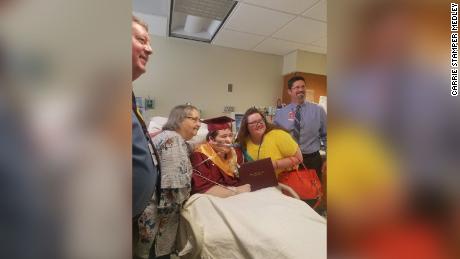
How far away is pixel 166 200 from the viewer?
118 cm

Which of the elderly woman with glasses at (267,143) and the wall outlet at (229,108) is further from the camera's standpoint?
the wall outlet at (229,108)

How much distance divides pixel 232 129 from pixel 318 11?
1.25 metres

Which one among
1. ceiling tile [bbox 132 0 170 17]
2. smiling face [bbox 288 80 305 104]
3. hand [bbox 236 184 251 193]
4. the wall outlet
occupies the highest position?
ceiling tile [bbox 132 0 170 17]

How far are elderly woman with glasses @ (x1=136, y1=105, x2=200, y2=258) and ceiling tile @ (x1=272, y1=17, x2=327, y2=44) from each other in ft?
5.80

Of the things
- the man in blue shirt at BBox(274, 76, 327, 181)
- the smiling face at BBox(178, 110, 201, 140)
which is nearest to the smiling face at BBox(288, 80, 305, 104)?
the man in blue shirt at BBox(274, 76, 327, 181)

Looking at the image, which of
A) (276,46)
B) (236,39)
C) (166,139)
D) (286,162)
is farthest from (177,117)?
(276,46)

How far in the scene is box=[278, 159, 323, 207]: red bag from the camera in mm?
1606

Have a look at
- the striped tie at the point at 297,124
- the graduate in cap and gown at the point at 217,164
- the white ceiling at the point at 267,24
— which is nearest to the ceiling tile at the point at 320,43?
the white ceiling at the point at 267,24

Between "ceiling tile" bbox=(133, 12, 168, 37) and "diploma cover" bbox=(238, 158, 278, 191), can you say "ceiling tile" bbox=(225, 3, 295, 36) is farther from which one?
"diploma cover" bbox=(238, 158, 278, 191)

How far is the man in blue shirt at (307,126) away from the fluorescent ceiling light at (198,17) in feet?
3.01

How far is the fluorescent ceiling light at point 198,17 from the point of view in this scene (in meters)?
2.13

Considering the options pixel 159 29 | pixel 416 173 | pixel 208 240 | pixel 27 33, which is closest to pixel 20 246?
pixel 27 33

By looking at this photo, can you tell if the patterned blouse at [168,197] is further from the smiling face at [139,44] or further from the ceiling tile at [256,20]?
the ceiling tile at [256,20]

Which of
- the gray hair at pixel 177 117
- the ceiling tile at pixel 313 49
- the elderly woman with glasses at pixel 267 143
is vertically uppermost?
the ceiling tile at pixel 313 49
